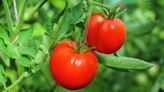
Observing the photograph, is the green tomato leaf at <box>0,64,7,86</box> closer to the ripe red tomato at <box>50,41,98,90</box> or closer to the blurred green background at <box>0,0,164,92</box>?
the ripe red tomato at <box>50,41,98,90</box>

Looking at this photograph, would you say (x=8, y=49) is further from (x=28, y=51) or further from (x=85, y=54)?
(x=85, y=54)

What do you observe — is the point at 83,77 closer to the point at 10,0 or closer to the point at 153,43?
the point at 10,0

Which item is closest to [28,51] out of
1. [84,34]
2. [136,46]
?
[84,34]

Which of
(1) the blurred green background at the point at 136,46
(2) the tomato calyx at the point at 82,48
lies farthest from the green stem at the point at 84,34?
(1) the blurred green background at the point at 136,46

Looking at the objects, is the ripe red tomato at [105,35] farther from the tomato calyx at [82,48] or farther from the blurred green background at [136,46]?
the blurred green background at [136,46]

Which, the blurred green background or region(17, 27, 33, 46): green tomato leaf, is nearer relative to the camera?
region(17, 27, 33, 46): green tomato leaf

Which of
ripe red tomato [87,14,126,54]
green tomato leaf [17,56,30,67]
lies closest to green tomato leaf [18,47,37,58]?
green tomato leaf [17,56,30,67]
